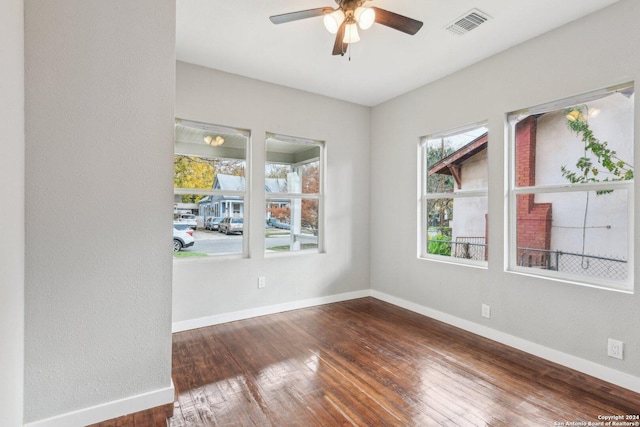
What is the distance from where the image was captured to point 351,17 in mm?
2164

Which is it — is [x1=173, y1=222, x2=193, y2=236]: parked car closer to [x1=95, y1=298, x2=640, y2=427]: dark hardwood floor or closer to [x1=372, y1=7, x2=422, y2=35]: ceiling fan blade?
[x1=95, y1=298, x2=640, y2=427]: dark hardwood floor

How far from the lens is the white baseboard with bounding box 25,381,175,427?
6.04ft

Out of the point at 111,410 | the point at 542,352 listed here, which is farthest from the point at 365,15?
the point at 542,352

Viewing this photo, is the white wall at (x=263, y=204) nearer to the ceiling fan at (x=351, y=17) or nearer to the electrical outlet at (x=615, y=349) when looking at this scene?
the ceiling fan at (x=351, y=17)

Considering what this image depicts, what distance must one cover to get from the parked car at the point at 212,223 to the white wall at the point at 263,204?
0.38 meters

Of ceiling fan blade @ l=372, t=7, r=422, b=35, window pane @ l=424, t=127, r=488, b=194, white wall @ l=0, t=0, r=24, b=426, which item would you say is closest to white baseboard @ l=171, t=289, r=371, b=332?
white wall @ l=0, t=0, r=24, b=426

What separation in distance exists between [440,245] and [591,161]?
1696 mm

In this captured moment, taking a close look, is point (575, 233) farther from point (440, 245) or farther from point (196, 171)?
point (196, 171)

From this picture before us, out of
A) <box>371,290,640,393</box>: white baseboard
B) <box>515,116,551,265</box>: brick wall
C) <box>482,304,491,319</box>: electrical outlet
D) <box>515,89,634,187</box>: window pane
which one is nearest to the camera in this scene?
<box>371,290,640,393</box>: white baseboard

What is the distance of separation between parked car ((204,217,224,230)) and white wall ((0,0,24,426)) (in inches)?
76.9

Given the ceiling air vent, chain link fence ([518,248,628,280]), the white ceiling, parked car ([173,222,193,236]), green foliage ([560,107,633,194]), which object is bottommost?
chain link fence ([518,248,628,280])

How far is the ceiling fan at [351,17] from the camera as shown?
80.9 inches

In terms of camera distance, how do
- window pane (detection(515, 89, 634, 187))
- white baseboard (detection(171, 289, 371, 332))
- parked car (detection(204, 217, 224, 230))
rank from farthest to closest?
parked car (detection(204, 217, 224, 230)), white baseboard (detection(171, 289, 371, 332)), window pane (detection(515, 89, 634, 187))

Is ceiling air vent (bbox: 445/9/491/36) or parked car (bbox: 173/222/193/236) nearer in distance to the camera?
ceiling air vent (bbox: 445/9/491/36)
